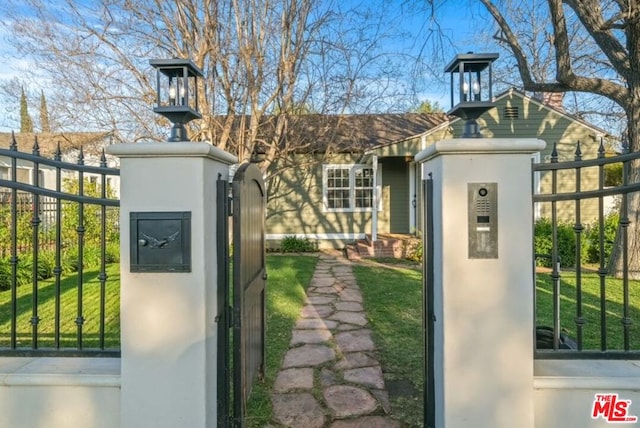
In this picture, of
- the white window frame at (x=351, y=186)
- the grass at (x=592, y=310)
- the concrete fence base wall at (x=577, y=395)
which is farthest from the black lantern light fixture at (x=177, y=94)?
the white window frame at (x=351, y=186)

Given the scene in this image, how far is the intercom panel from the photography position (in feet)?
6.60

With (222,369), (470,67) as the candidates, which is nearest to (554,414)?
(222,369)

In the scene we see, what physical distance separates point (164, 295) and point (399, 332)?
292cm

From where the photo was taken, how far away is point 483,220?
2014 mm

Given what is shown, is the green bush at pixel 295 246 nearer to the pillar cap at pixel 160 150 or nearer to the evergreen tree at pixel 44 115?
the evergreen tree at pixel 44 115

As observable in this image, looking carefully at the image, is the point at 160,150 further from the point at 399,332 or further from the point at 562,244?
the point at 562,244

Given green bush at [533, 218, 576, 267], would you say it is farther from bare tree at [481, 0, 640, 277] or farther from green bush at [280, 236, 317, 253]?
green bush at [280, 236, 317, 253]

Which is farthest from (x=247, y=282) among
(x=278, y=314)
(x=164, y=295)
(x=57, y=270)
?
(x=278, y=314)

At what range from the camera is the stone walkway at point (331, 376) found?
2.59 meters

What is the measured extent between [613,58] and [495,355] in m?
7.98

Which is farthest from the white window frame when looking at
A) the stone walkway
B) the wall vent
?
the stone walkway

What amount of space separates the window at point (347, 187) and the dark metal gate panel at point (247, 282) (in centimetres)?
916

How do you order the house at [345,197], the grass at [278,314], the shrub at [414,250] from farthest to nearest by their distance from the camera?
the house at [345,197]
the shrub at [414,250]
the grass at [278,314]

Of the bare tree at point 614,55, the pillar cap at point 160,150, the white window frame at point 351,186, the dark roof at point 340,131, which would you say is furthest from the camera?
the white window frame at point 351,186
